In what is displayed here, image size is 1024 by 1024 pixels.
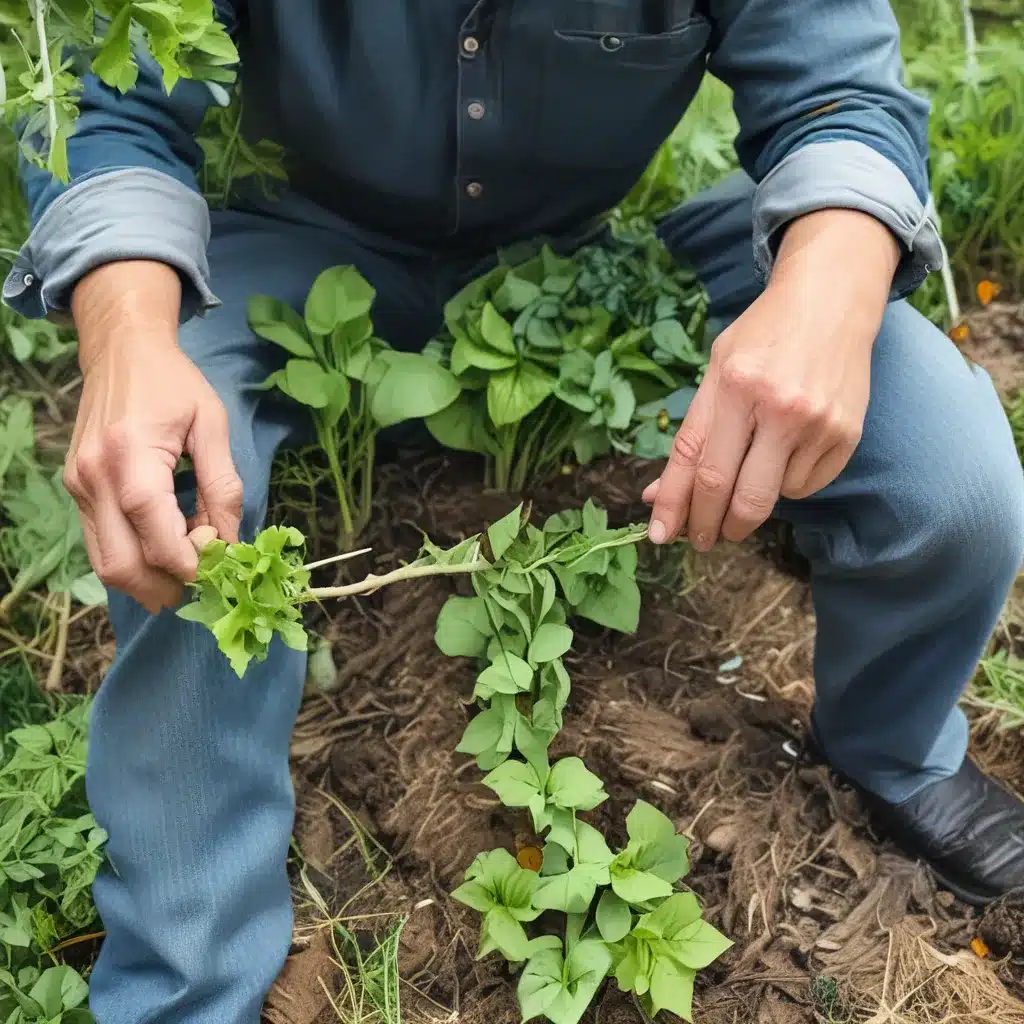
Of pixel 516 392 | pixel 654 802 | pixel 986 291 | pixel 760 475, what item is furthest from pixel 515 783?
pixel 986 291

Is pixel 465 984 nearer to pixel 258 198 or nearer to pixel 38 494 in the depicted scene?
pixel 38 494

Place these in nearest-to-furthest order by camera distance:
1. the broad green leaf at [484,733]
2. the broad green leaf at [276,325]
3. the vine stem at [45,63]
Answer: the vine stem at [45,63] → the broad green leaf at [484,733] → the broad green leaf at [276,325]

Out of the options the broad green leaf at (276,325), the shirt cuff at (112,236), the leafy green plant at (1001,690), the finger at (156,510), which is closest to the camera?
the finger at (156,510)

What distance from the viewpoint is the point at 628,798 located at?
1.16m

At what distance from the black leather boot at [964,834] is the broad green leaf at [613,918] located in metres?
0.41

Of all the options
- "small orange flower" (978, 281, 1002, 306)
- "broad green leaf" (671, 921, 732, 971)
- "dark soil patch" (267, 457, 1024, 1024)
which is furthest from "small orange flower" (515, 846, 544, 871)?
"small orange flower" (978, 281, 1002, 306)

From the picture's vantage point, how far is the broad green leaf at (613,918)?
3.15 ft

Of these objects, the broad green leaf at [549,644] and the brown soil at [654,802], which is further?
the brown soil at [654,802]

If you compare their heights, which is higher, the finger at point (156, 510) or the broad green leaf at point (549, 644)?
the finger at point (156, 510)

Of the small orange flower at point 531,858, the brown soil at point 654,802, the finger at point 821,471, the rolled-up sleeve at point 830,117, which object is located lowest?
the brown soil at point 654,802

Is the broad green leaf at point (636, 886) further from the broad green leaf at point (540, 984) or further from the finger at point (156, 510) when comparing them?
the finger at point (156, 510)

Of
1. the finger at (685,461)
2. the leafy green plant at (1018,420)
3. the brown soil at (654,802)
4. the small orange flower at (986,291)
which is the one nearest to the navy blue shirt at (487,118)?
the finger at (685,461)

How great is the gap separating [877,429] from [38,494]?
3.58 ft

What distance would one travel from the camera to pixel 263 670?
1.03m
